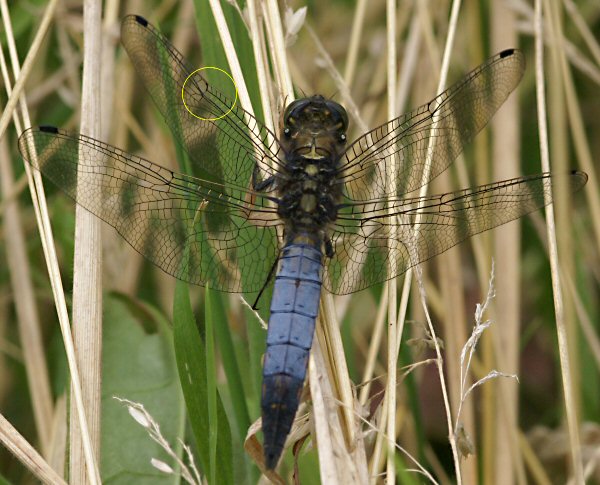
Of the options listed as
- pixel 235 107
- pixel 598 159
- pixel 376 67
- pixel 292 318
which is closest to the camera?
pixel 292 318

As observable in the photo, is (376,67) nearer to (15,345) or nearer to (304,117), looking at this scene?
(304,117)

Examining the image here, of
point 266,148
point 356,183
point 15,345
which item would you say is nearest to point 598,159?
point 356,183

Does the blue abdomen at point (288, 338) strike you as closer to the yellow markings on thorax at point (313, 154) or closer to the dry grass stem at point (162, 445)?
the dry grass stem at point (162, 445)

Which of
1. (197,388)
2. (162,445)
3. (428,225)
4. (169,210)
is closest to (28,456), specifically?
(162,445)

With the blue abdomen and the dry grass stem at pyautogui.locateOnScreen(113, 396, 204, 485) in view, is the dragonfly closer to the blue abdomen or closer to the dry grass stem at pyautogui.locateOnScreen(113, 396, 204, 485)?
the blue abdomen

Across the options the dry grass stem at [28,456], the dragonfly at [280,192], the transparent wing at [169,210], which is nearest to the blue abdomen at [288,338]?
the dragonfly at [280,192]

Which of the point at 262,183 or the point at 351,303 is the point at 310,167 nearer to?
the point at 262,183
